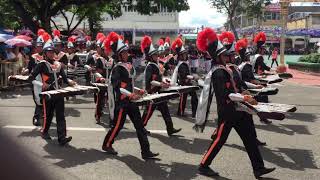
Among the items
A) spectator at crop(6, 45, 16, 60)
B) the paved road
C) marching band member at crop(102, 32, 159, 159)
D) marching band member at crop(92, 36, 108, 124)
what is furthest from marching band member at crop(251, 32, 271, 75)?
spectator at crop(6, 45, 16, 60)

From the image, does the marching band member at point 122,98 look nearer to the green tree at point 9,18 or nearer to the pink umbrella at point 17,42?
the pink umbrella at point 17,42

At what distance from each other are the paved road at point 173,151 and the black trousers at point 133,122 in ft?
0.80

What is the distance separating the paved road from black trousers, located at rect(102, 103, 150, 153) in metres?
0.24

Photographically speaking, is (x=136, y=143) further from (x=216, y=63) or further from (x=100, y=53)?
(x=100, y=53)

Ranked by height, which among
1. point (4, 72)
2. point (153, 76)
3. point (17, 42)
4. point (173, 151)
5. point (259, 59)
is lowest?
point (173, 151)

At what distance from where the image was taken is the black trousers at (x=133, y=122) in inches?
271

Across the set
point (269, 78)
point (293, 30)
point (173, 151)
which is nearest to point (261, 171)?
point (173, 151)

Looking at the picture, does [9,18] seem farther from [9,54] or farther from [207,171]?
[207,171]

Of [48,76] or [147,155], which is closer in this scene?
[147,155]

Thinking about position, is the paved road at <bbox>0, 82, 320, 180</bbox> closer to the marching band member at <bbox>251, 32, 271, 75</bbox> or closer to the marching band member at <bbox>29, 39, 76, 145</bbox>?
the marching band member at <bbox>29, 39, 76, 145</bbox>

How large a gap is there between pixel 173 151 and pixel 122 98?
128cm

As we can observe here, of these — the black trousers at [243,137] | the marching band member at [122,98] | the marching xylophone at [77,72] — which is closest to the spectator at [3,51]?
the marching xylophone at [77,72]

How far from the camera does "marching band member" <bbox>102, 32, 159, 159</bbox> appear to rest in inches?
272

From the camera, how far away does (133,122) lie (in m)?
6.97
